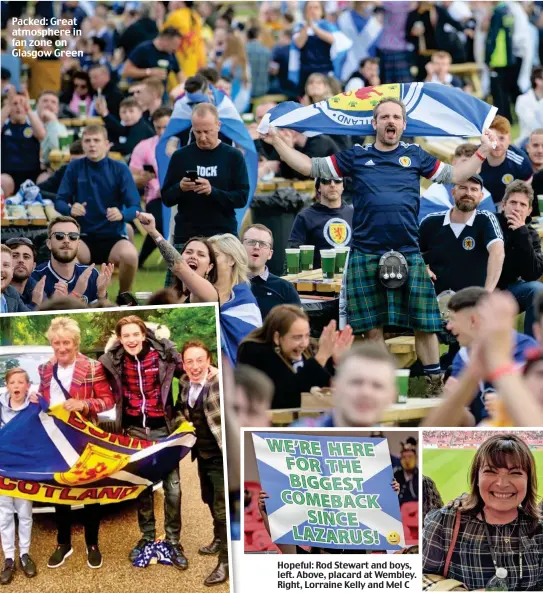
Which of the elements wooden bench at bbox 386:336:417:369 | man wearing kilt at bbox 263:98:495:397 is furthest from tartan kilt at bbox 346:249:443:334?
wooden bench at bbox 386:336:417:369

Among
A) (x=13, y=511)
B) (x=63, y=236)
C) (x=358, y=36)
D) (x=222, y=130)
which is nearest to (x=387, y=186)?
(x=63, y=236)

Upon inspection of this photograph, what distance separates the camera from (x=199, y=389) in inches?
196

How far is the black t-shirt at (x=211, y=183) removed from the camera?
26.3 ft

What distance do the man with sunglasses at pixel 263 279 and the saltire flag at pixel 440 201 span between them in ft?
4.89

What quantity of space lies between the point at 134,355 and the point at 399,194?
215cm

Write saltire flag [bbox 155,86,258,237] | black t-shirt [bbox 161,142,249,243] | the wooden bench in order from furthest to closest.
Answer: saltire flag [bbox 155,86,258,237] → black t-shirt [bbox 161,142,249,243] → the wooden bench

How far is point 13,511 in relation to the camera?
4.92 metres

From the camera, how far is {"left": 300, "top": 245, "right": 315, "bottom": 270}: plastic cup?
26.1ft

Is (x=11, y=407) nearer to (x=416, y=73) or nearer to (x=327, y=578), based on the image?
(x=327, y=578)

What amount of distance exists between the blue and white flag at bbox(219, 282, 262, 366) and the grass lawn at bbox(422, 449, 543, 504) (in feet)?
3.47

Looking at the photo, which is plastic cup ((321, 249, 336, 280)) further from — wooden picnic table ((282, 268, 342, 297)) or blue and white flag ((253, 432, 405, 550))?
blue and white flag ((253, 432, 405, 550))

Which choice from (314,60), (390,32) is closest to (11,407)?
(314,60)

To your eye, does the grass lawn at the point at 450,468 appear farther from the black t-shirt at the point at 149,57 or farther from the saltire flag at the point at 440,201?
the black t-shirt at the point at 149,57

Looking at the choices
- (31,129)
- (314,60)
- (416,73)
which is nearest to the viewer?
(31,129)
